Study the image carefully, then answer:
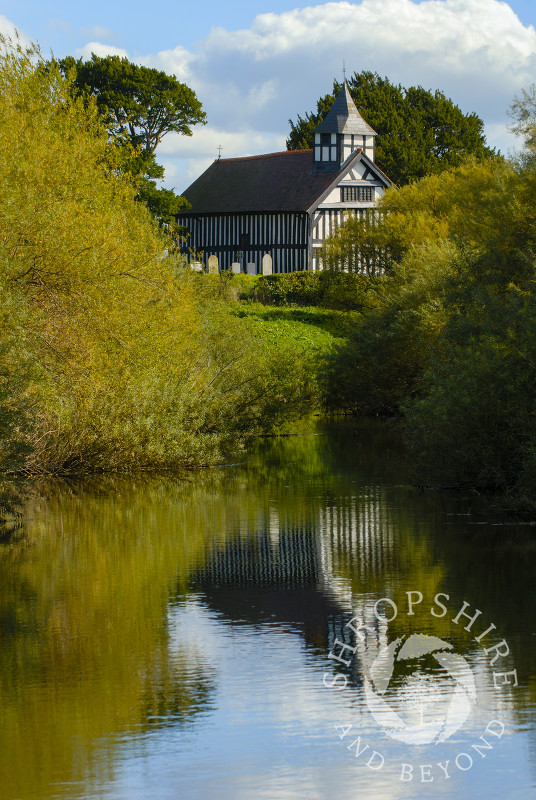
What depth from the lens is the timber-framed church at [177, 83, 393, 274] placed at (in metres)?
62.5

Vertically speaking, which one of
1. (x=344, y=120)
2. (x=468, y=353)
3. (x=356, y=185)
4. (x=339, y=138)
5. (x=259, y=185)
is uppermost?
(x=344, y=120)

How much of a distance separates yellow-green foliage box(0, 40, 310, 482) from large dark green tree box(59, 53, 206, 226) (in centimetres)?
3227

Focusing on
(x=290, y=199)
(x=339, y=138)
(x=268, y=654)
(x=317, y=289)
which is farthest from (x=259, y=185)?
(x=268, y=654)

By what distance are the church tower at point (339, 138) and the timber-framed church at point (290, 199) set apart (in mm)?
60

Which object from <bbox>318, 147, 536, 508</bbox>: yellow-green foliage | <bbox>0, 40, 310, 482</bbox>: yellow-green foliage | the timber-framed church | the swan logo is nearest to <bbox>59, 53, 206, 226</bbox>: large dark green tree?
the timber-framed church

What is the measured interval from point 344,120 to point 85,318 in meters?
50.6

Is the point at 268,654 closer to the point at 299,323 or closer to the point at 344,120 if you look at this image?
the point at 299,323

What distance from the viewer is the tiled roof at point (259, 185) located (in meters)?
63.3

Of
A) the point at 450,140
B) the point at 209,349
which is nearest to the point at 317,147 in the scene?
the point at 450,140

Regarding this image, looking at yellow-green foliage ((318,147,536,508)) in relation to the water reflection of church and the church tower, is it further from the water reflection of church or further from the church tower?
the church tower

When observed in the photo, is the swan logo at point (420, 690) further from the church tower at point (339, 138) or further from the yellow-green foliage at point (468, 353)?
the church tower at point (339, 138)

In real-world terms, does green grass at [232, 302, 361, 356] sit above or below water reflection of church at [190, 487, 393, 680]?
above

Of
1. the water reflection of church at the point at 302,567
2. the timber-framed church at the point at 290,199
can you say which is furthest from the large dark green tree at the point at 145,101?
the water reflection of church at the point at 302,567

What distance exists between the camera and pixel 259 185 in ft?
217
